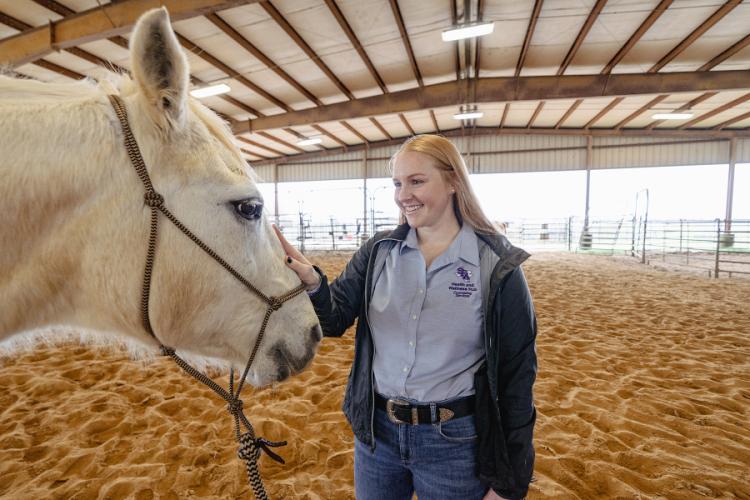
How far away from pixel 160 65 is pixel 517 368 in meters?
1.45

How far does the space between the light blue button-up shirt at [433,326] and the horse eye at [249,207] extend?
566mm

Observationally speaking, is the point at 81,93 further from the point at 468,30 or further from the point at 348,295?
the point at 468,30

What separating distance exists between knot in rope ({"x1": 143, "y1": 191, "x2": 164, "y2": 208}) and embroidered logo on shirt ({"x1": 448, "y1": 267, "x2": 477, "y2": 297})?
98 centimetres

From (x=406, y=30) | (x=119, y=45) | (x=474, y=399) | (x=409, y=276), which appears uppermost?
(x=406, y=30)

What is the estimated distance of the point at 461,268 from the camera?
1375 mm

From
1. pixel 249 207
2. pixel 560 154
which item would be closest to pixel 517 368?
pixel 249 207

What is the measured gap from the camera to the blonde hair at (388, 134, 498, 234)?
1.46m

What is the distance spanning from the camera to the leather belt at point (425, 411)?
1281 mm

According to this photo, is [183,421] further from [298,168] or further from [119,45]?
[298,168]

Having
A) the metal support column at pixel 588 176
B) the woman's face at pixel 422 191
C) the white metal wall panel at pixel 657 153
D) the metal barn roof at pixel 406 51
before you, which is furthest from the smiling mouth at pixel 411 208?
the white metal wall panel at pixel 657 153

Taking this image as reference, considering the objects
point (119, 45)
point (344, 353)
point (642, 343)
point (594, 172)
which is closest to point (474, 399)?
point (344, 353)

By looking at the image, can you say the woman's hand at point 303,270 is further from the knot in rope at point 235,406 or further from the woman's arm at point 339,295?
the knot in rope at point 235,406

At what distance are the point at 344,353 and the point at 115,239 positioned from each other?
3.84 metres

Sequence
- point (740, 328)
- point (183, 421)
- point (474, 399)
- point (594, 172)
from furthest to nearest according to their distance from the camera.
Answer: point (594, 172) < point (740, 328) < point (183, 421) < point (474, 399)
